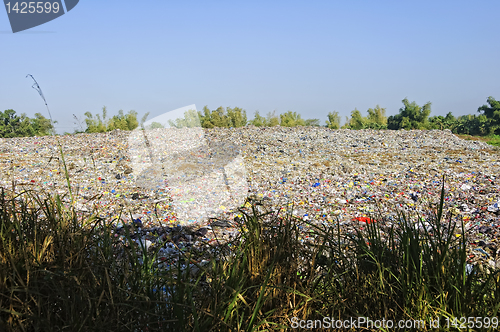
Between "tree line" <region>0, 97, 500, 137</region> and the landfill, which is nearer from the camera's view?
the landfill

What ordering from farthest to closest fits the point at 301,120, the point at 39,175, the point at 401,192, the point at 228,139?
the point at 301,120, the point at 228,139, the point at 39,175, the point at 401,192

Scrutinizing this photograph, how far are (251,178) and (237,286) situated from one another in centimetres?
A: 497

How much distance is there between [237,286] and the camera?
1.30 m

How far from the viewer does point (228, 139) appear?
9375mm

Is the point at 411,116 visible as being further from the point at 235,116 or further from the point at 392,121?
the point at 235,116

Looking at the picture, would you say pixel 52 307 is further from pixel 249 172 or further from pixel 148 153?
pixel 148 153

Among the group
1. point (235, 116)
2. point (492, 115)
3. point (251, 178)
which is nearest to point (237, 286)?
point (251, 178)

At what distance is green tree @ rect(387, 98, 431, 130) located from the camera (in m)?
16.0

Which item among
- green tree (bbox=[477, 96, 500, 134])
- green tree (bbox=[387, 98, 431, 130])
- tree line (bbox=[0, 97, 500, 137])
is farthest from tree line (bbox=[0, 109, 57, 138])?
green tree (bbox=[477, 96, 500, 134])

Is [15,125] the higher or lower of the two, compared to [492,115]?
higher

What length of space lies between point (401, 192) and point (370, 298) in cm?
428

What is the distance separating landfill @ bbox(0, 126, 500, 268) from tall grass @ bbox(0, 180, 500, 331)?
1.15m

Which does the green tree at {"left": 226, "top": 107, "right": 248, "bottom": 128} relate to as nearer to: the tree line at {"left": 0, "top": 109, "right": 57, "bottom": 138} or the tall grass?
the tree line at {"left": 0, "top": 109, "right": 57, "bottom": 138}

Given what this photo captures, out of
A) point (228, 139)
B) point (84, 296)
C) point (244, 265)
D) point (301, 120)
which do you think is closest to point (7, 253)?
point (84, 296)
